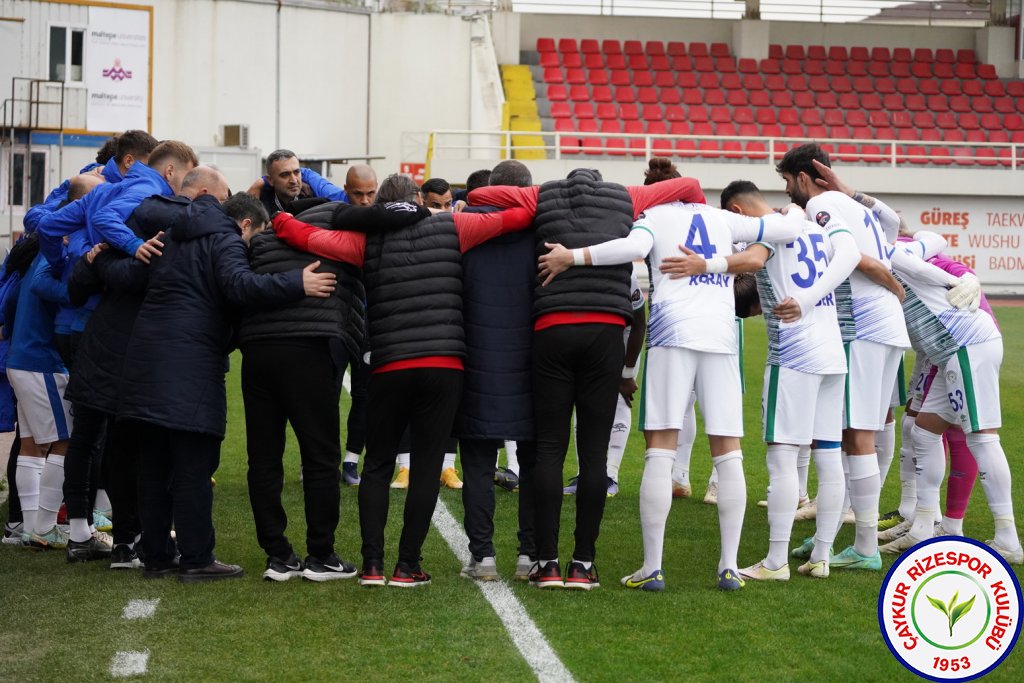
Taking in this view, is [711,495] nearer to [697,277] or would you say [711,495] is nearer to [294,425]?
[697,277]

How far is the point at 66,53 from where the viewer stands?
26.4m

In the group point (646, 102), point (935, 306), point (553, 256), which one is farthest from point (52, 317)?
point (646, 102)

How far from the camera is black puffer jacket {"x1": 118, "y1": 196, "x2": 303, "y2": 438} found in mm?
5355

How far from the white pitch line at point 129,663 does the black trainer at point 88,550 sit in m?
1.60

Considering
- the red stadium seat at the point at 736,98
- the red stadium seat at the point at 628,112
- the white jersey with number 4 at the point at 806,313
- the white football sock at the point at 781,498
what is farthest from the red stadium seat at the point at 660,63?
the white football sock at the point at 781,498

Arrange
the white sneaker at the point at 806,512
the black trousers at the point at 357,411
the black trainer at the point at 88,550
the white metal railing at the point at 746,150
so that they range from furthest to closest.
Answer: the white metal railing at the point at 746,150, the black trousers at the point at 357,411, the white sneaker at the point at 806,512, the black trainer at the point at 88,550

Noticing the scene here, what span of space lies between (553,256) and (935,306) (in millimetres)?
2113

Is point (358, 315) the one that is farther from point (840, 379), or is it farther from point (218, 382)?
point (840, 379)

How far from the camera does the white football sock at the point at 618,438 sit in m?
7.80

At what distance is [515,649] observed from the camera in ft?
15.3

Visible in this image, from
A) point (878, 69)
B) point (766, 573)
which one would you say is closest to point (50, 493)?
point (766, 573)

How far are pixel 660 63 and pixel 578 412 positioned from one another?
26.7m

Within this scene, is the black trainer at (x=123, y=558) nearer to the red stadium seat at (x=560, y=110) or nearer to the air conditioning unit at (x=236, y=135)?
the air conditioning unit at (x=236, y=135)

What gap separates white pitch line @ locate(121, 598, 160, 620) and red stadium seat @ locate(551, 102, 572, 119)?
24132 mm
